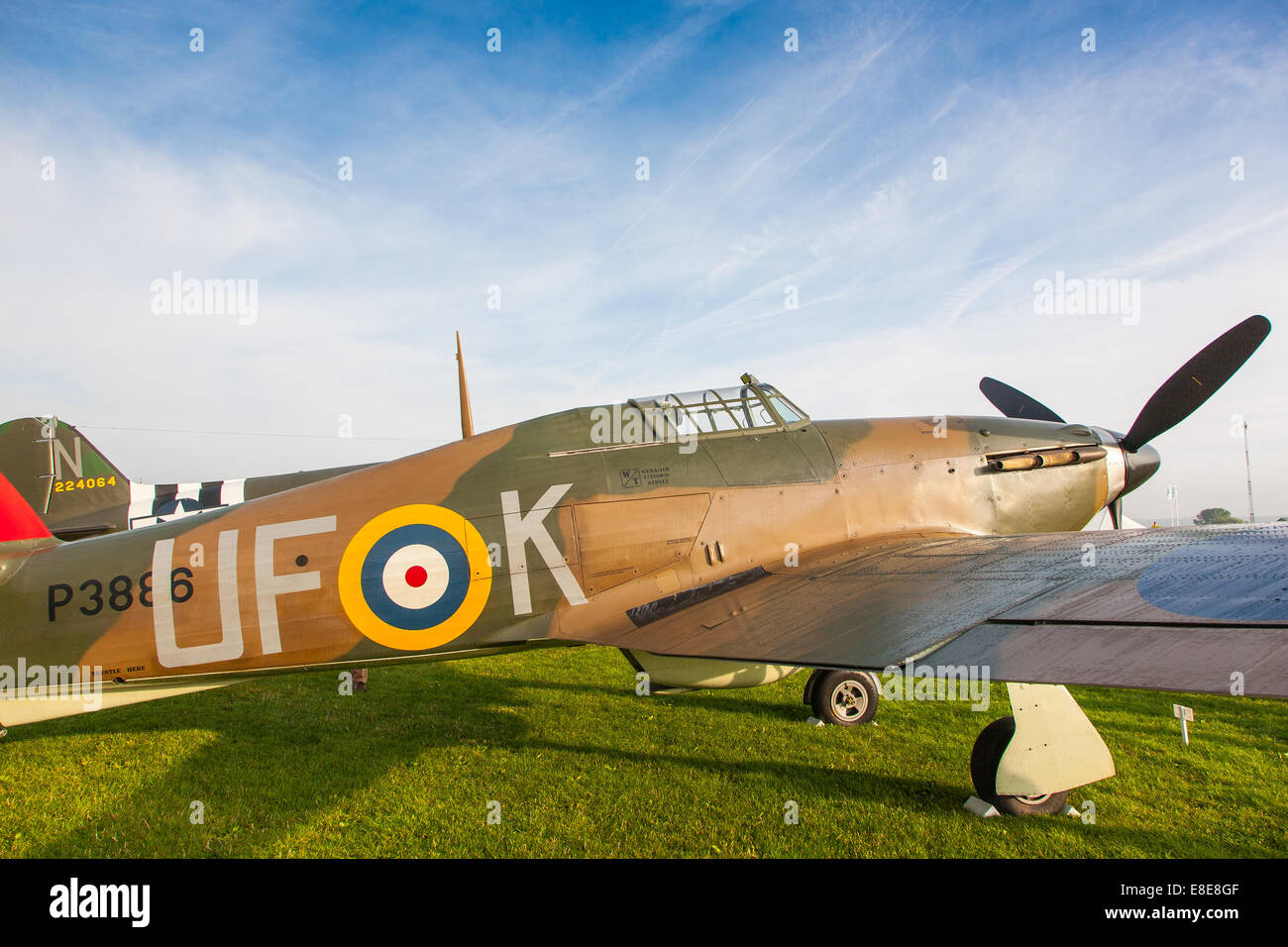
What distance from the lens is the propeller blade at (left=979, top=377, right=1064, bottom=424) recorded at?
855 cm

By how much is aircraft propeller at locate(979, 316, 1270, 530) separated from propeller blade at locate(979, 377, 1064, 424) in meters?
1.93

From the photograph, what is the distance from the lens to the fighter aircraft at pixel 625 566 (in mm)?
3744

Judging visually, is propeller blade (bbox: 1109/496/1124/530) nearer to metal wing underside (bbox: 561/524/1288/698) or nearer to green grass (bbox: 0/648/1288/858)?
green grass (bbox: 0/648/1288/858)

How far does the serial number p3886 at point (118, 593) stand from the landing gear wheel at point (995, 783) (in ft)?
17.2

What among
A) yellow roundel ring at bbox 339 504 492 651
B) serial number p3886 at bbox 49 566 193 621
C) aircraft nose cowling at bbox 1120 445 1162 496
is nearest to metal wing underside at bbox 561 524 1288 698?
yellow roundel ring at bbox 339 504 492 651

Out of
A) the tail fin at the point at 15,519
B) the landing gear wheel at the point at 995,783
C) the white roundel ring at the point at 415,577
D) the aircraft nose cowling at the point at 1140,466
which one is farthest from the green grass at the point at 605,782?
the aircraft nose cowling at the point at 1140,466

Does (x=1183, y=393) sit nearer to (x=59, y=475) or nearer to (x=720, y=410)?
(x=720, y=410)

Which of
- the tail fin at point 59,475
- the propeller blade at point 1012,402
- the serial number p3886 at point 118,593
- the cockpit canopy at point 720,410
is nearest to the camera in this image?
the serial number p3886 at point 118,593

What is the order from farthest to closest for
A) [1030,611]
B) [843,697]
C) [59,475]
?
[59,475]
[843,697]
[1030,611]

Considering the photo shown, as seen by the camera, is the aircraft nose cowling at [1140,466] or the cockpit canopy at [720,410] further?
the aircraft nose cowling at [1140,466]

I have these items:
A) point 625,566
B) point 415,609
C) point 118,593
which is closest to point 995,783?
point 625,566

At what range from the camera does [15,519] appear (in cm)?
475

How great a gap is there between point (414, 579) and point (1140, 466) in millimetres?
6695

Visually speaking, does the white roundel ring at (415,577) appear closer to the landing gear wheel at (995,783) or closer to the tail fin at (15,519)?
the tail fin at (15,519)
